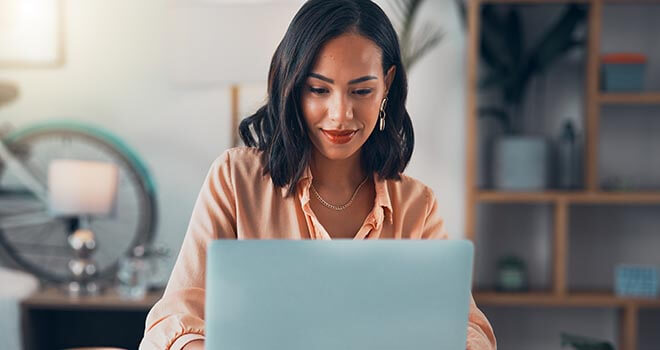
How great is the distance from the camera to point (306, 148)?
1.23 m

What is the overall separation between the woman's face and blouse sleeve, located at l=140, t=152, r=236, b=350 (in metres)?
0.16

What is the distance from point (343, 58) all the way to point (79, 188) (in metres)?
1.97

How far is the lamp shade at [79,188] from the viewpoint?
2.90m

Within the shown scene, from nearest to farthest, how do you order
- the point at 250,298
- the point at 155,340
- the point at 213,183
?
the point at 250,298, the point at 155,340, the point at 213,183

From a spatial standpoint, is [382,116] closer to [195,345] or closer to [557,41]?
[195,345]

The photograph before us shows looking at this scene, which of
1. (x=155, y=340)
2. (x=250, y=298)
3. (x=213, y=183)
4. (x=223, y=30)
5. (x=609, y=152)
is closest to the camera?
(x=250, y=298)

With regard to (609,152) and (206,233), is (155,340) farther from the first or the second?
(609,152)

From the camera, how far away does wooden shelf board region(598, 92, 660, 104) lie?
112 inches

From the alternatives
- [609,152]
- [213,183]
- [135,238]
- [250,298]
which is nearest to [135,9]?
[135,238]

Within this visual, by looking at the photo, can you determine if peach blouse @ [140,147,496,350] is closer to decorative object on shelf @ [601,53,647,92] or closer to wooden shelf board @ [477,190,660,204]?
wooden shelf board @ [477,190,660,204]

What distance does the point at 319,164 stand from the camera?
4.21 ft

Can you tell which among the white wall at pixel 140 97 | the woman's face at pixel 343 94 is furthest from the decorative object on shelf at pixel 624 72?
the woman's face at pixel 343 94

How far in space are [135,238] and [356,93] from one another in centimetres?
220

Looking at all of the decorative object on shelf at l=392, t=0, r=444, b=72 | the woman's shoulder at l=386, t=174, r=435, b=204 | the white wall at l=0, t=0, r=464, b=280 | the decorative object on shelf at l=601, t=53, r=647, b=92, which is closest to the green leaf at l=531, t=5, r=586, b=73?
the decorative object on shelf at l=601, t=53, r=647, b=92
